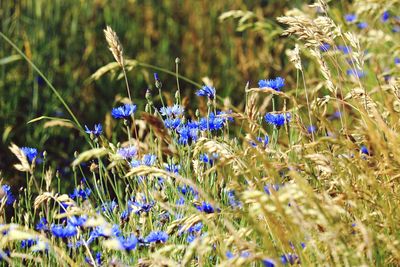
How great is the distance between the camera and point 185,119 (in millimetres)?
2910

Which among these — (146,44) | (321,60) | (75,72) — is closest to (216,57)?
(146,44)

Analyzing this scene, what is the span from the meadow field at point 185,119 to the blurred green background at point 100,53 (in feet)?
0.04

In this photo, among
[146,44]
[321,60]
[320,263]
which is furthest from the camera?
[146,44]

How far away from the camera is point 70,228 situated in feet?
6.98

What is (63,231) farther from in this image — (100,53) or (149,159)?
Answer: (100,53)

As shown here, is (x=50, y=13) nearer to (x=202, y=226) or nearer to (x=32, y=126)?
(x=32, y=126)

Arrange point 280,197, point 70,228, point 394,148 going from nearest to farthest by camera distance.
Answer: point 280,197
point 394,148
point 70,228

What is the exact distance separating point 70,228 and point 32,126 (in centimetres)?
241

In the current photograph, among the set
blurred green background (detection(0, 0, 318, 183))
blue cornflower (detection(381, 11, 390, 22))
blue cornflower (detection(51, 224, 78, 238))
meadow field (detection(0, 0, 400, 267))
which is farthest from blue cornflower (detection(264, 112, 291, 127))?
blue cornflower (detection(381, 11, 390, 22))

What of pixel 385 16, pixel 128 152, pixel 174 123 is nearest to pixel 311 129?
pixel 174 123

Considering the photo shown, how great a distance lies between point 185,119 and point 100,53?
2.24 meters

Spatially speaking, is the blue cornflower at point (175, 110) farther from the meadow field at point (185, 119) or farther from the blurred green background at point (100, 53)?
the blurred green background at point (100, 53)

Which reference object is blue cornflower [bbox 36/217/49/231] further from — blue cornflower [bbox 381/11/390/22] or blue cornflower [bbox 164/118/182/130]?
blue cornflower [bbox 381/11/390/22]

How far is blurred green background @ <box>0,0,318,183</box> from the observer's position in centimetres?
450
